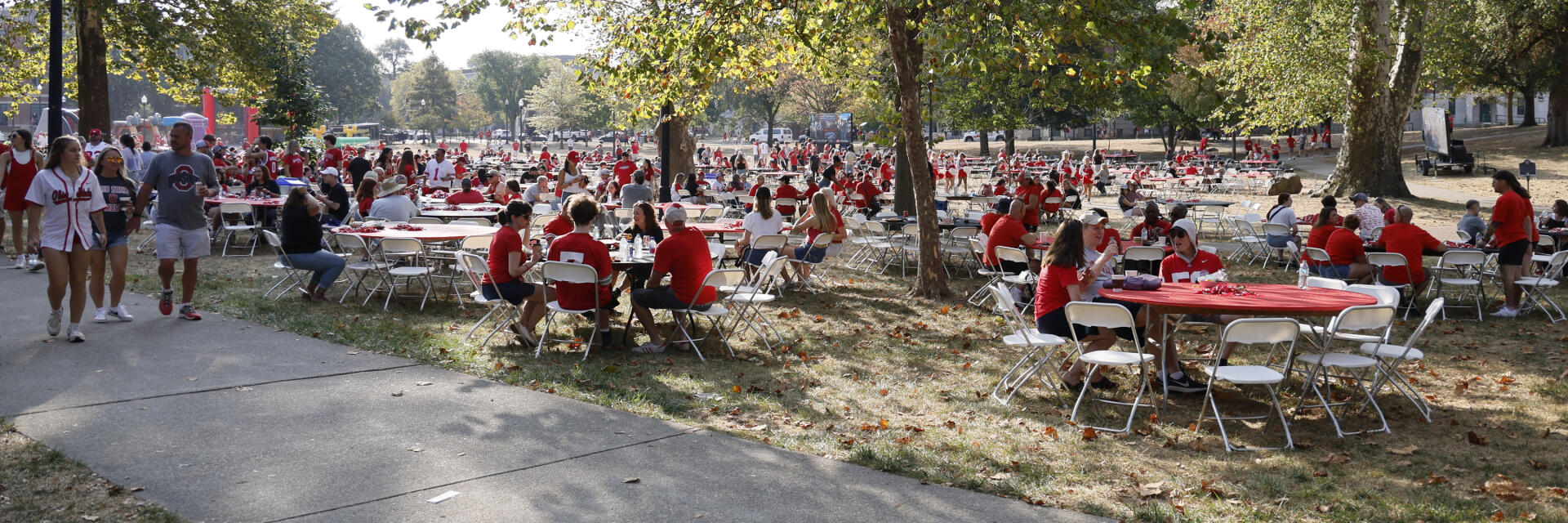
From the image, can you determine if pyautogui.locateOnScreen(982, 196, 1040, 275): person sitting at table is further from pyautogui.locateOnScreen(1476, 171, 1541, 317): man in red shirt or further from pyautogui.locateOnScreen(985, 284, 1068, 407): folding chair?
pyautogui.locateOnScreen(1476, 171, 1541, 317): man in red shirt

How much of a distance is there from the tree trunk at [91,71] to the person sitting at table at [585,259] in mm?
16160

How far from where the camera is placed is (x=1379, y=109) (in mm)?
24859

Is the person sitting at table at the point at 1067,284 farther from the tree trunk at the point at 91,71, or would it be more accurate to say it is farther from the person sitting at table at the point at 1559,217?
the tree trunk at the point at 91,71

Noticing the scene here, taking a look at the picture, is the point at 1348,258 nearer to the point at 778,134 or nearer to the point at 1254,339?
the point at 1254,339

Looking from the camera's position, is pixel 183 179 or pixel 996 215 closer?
pixel 183 179

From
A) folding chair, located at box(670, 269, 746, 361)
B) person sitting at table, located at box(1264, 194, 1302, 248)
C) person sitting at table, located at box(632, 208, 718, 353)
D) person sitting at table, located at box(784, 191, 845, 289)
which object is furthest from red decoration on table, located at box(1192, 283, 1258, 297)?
person sitting at table, located at box(1264, 194, 1302, 248)

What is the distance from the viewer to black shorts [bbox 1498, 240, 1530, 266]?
10492 millimetres

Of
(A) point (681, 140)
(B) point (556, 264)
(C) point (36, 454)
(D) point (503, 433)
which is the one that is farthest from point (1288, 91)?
(C) point (36, 454)

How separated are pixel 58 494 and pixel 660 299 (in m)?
4.35

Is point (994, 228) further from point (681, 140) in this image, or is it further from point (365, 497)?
point (681, 140)

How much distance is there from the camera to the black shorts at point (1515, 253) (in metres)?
10.5

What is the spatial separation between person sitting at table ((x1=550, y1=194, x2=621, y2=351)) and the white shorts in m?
2.93

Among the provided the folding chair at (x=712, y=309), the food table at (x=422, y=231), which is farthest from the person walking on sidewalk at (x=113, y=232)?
the folding chair at (x=712, y=309)

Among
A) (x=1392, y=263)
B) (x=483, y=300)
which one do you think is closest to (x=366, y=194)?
(x=483, y=300)
